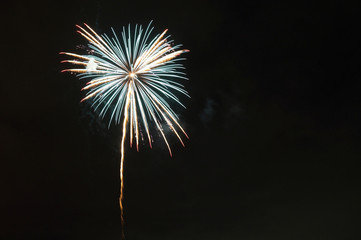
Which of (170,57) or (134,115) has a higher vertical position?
(170,57)

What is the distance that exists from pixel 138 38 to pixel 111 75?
2.99 m

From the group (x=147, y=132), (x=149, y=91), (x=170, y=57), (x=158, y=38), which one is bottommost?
(x=147, y=132)

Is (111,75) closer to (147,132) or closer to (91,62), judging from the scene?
(91,62)

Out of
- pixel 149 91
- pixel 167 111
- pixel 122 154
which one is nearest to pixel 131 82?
pixel 149 91

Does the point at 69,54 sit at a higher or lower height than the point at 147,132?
higher

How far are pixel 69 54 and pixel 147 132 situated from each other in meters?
6.95

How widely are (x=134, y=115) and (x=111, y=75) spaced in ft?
9.90

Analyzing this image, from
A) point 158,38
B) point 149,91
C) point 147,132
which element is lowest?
point 147,132

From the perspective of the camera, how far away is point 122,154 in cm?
3034

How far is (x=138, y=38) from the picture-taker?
28.6 m

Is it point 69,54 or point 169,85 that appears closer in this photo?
point 69,54

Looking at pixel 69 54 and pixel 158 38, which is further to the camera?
pixel 158 38

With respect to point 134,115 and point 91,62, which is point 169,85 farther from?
point 91,62

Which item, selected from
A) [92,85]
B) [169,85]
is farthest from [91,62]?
[169,85]
